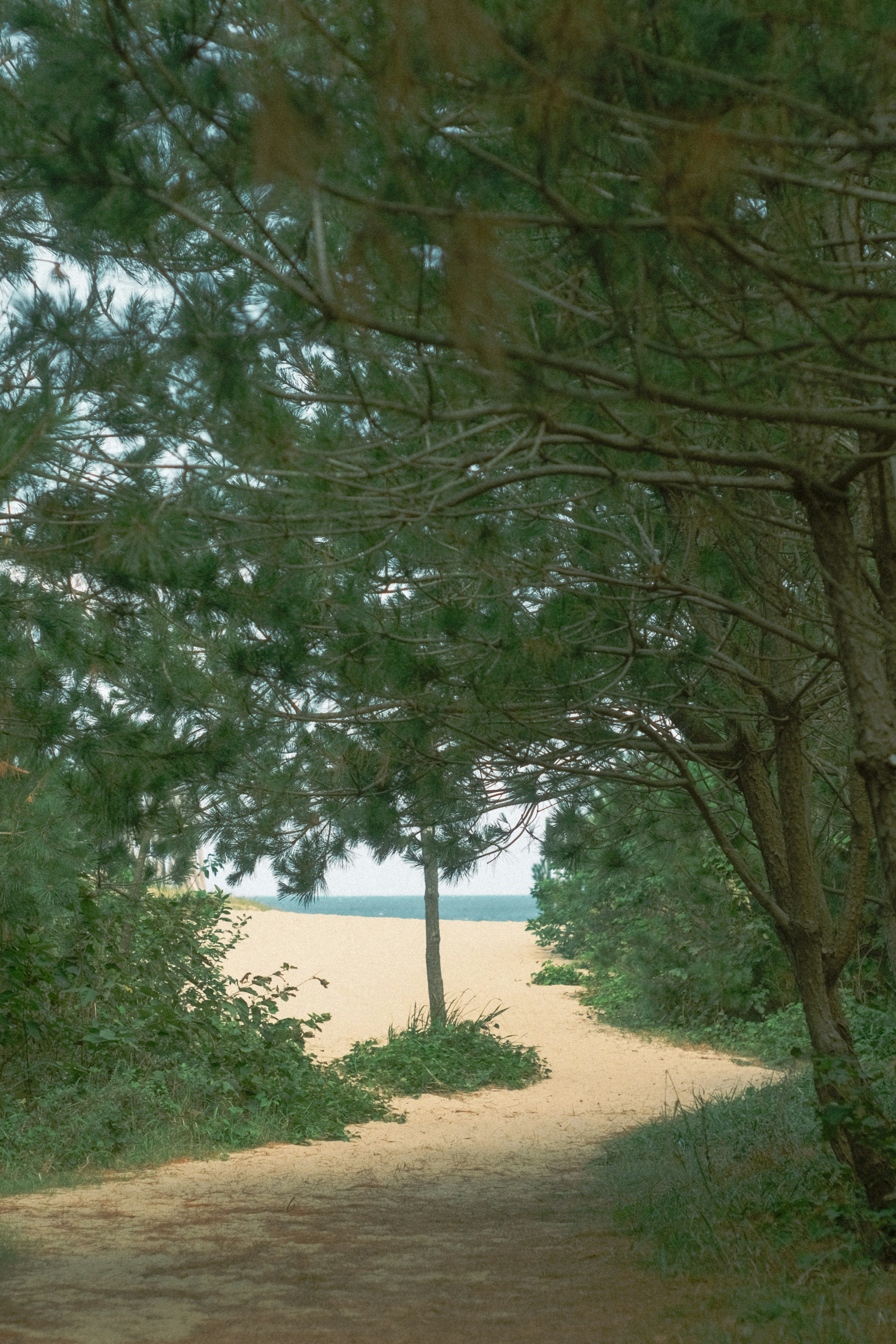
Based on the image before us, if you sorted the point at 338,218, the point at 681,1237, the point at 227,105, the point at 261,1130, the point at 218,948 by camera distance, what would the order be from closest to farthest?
the point at 227,105 < the point at 338,218 < the point at 681,1237 < the point at 261,1130 < the point at 218,948

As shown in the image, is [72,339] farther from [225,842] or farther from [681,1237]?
[681,1237]

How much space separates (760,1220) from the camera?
4676 mm

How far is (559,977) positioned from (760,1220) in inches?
519

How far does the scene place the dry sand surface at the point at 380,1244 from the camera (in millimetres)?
3852

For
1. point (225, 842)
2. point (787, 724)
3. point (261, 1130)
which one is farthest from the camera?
point (261, 1130)

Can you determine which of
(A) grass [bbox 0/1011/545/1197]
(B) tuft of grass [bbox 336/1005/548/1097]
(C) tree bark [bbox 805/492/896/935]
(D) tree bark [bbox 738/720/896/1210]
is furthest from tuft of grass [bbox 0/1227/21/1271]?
(B) tuft of grass [bbox 336/1005/548/1097]

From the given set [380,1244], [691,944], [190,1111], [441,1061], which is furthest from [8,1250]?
[691,944]

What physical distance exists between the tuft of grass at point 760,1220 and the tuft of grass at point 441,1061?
308 centimetres

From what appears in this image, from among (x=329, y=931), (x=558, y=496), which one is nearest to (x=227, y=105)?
(x=558, y=496)

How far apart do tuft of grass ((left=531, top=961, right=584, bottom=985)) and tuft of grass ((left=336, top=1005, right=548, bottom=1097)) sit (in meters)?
4.87

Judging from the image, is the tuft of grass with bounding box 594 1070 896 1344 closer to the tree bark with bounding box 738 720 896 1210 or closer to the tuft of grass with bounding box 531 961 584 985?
the tree bark with bounding box 738 720 896 1210

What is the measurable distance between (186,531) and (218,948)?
646 cm

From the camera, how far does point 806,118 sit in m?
2.54

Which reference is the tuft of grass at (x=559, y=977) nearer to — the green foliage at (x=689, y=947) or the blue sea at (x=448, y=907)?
the green foliage at (x=689, y=947)
